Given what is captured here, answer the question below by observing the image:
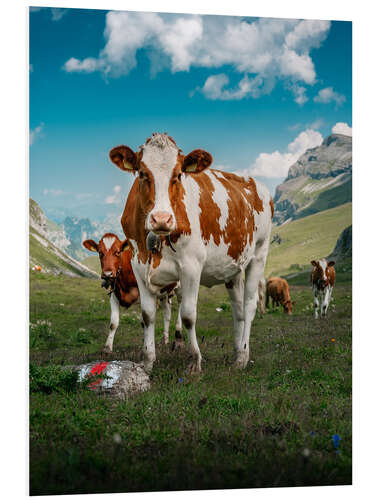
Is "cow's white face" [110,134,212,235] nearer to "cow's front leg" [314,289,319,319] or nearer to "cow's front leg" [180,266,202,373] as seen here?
"cow's front leg" [180,266,202,373]

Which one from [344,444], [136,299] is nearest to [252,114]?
[136,299]

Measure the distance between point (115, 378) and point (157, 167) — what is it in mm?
2503

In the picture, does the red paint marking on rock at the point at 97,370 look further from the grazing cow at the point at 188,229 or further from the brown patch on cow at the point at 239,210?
the brown patch on cow at the point at 239,210

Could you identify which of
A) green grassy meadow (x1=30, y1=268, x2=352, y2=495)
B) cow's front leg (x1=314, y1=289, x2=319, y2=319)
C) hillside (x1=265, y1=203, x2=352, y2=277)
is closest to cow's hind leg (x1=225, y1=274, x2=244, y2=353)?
green grassy meadow (x1=30, y1=268, x2=352, y2=495)

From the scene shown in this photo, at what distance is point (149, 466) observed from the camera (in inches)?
179

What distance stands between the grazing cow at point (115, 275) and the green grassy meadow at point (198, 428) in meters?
0.95

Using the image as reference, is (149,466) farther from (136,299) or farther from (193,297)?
(136,299)

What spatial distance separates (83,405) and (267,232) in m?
4.88

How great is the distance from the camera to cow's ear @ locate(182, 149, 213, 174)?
598 cm

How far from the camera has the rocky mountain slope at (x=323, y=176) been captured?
8.01m

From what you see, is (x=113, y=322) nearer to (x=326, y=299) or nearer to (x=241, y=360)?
(x=241, y=360)

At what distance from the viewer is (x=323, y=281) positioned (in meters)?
9.74

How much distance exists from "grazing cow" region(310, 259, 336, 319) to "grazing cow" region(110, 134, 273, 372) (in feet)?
5.62

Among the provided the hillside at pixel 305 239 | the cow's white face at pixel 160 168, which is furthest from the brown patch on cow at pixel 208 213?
the hillside at pixel 305 239
